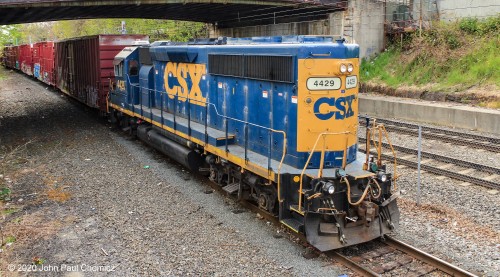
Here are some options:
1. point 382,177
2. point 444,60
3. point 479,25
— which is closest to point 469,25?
point 479,25

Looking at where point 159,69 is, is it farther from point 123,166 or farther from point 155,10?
point 155,10

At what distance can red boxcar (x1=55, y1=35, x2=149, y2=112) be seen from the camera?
17.1m

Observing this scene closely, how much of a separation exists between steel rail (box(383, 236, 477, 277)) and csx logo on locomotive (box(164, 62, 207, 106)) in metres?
4.93

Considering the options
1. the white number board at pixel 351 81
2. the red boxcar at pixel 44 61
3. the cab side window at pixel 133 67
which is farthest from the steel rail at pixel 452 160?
the red boxcar at pixel 44 61

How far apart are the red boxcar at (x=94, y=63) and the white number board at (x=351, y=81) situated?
39.0 feet

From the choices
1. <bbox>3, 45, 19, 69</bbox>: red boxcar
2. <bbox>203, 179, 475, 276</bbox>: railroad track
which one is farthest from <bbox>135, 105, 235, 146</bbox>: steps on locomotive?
<bbox>3, 45, 19, 69</bbox>: red boxcar

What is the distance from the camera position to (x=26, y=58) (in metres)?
40.9

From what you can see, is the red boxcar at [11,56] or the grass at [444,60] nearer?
the grass at [444,60]

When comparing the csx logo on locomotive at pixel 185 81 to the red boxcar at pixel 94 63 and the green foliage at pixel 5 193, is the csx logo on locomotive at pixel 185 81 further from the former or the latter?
the red boxcar at pixel 94 63

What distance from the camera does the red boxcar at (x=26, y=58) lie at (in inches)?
1497

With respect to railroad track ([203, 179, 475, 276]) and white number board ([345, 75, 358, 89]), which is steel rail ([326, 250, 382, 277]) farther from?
white number board ([345, 75, 358, 89])

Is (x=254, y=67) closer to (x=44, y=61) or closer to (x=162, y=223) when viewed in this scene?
(x=162, y=223)

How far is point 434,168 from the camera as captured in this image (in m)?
10.9

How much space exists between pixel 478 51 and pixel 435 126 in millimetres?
5700
